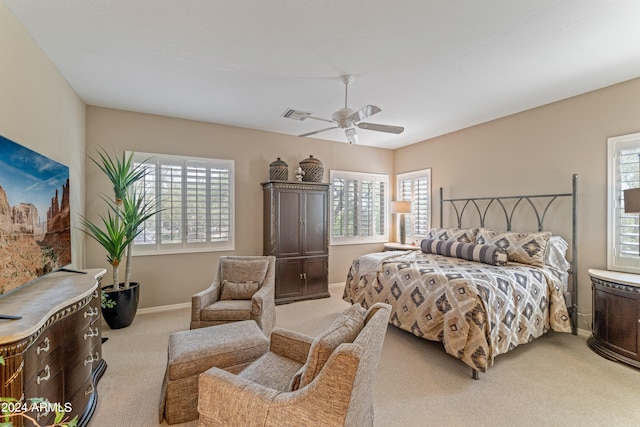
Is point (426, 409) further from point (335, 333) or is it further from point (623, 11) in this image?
point (623, 11)

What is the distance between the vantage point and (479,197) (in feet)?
14.9

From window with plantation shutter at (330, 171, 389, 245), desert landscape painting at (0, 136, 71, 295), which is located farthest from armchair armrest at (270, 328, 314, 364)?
window with plantation shutter at (330, 171, 389, 245)

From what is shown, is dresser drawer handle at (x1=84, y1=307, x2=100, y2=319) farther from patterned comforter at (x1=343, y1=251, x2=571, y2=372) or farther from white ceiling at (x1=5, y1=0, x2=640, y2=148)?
patterned comforter at (x1=343, y1=251, x2=571, y2=372)

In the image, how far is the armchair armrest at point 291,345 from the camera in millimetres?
1972

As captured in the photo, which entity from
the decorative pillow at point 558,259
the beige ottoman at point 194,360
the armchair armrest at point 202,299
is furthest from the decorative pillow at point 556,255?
the armchair armrest at point 202,299

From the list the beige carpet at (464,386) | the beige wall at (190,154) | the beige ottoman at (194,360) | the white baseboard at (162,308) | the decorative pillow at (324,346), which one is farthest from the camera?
the white baseboard at (162,308)

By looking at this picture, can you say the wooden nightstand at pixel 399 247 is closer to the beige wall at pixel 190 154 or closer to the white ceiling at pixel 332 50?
the beige wall at pixel 190 154

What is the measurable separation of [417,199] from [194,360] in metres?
4.82

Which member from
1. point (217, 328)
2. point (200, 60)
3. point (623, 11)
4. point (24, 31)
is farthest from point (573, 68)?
point (24, 31)

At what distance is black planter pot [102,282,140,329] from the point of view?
3.41 meters

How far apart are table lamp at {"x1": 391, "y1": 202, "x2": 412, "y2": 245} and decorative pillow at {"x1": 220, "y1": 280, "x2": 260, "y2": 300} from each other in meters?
3.28

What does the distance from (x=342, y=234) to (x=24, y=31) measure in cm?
472

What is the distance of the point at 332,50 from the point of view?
8.21ft

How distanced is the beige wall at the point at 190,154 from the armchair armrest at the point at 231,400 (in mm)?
3108
